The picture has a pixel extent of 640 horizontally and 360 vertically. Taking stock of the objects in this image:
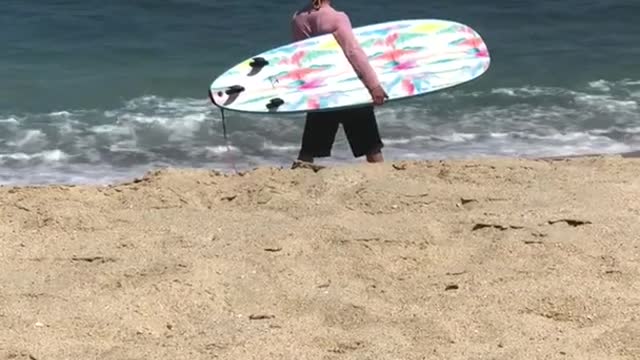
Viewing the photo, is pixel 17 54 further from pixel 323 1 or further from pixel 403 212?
pixel 403 212

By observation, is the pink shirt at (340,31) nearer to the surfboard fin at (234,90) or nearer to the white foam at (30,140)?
the surfboard fin at (234,90)

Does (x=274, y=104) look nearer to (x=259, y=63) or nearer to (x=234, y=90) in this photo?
(x=234, y=90)

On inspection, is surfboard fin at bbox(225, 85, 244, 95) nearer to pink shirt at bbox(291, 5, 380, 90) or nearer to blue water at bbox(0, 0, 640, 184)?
pink shirt at bbox(291, 5, 380, 90)

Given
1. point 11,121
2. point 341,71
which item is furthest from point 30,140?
point 341,71

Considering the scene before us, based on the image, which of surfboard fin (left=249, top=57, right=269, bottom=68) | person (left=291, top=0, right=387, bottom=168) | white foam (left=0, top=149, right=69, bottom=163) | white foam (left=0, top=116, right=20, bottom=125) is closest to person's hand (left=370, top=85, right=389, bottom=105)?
person (left=291, top=0, right=387, bottom=168)

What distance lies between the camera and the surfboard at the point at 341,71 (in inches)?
251

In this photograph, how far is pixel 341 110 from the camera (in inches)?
251

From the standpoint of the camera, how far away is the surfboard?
6367 millimetres

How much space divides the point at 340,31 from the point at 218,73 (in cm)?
502

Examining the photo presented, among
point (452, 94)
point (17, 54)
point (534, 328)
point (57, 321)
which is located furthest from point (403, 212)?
point (17, 54)

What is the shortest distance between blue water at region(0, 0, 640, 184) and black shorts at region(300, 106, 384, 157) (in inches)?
66.0

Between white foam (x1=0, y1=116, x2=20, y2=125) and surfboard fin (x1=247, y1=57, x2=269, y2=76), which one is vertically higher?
surfboard fin (x1=247, y1=57, x2=269, y2=76)

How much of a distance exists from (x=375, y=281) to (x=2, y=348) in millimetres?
1511

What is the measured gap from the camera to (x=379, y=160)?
6.57 m
